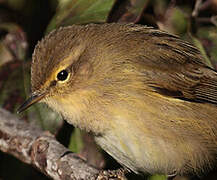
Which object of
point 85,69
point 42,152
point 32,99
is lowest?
point 42,152

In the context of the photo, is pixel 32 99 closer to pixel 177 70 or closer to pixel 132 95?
pixel 132 95

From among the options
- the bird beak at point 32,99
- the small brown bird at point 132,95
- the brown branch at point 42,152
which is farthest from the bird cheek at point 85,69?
the brown branch at point 42,152

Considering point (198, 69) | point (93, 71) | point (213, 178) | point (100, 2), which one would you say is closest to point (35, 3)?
point (100, 2)

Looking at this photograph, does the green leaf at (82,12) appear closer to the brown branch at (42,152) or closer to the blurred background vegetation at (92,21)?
the blurred background vegetation at (92,21)

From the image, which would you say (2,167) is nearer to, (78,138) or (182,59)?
(78,138)

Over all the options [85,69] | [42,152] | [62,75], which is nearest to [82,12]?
[85,69]

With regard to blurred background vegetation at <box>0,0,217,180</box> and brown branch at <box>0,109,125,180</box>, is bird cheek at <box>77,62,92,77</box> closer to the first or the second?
blurred background vegetation at <box>0,0,217,180</box>

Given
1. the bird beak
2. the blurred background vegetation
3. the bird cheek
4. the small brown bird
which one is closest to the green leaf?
the blurred background vegetation
